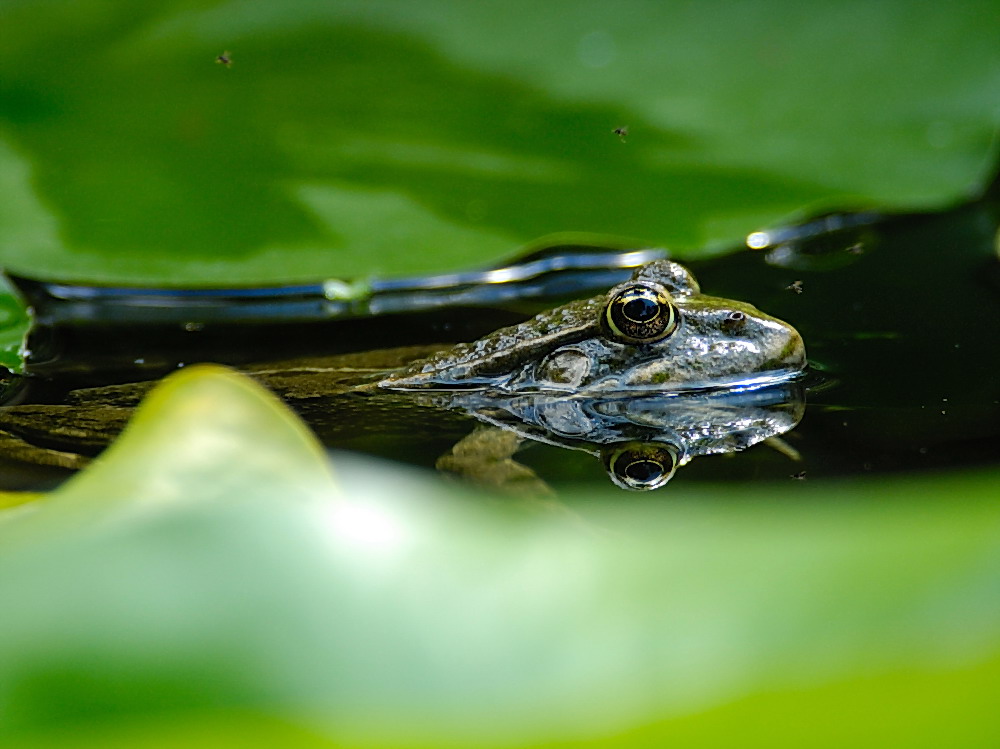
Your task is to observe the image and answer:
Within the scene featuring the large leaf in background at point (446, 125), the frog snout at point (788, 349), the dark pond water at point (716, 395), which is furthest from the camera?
the large leaf in background at point (446, 125)

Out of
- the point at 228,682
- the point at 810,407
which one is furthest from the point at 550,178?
the point at 228,682

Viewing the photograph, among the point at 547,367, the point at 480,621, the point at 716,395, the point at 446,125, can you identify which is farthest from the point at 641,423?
the point at 480,621

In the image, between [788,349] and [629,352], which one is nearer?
[788,349]

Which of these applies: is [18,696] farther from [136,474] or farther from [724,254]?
[724,254]

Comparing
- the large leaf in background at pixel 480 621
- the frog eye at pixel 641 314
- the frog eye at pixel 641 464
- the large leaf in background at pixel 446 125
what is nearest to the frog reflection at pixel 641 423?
the frog eye at pixel 641 464

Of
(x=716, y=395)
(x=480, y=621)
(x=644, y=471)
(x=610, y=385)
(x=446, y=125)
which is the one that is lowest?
(x=480, y=621)

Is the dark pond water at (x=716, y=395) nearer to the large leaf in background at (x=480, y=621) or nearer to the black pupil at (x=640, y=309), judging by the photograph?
the black pupil at (x=640, y=309)

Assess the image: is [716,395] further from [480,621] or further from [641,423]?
[480,621]
